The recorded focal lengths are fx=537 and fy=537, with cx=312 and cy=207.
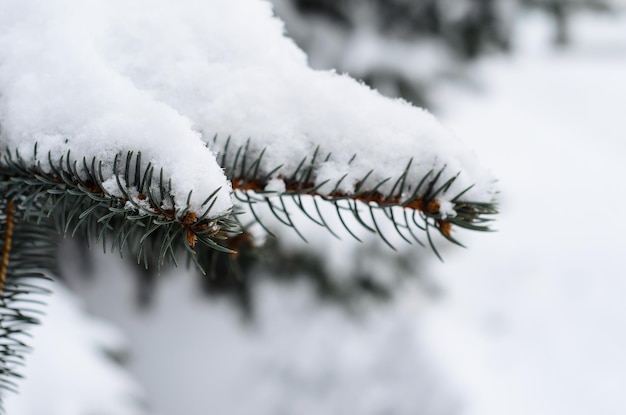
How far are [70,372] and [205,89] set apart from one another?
1278 millimetres

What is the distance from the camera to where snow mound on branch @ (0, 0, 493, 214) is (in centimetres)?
54

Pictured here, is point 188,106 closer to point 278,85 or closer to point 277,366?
point 278,85

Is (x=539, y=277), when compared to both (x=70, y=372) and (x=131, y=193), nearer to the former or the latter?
(x=70, y=372)

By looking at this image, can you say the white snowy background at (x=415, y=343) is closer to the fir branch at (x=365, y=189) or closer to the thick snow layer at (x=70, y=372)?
the thick snow layer at (x=70, y=372)

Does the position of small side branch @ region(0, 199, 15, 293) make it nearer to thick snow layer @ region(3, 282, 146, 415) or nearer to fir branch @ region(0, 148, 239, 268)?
fir branch @ region(0, 148, 239, 268)

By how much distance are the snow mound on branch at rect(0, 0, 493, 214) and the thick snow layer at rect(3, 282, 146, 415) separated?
95 centimetres

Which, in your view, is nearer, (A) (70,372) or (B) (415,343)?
(A) (70,372)

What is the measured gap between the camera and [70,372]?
61.0 inches

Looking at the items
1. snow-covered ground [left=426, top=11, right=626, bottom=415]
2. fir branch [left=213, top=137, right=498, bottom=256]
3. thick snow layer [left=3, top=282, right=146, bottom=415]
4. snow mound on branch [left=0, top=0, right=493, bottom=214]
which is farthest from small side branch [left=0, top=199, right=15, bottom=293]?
snow-covered ground [left=426, top=11, right=626, bottom=415]

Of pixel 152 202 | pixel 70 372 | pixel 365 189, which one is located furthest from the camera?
pixel 70 372

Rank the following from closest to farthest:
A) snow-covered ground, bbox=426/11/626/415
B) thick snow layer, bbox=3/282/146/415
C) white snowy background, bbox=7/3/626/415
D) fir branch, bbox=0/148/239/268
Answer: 1. fir branch, bbox=0/148/239/268
2. thick snow layer, bbox=3/282/146/415
3. white snowy background, bbox=7/3/626/415
4. snow-covered ground, bbox=426/11/626/415

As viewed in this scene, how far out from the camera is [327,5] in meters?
2.56

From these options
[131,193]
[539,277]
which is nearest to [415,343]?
[539,277]

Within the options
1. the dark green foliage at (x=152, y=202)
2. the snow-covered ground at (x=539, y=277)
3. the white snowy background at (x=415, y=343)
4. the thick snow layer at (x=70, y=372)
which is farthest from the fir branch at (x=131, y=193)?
the snow-covered ground at (x=539, y=277)
